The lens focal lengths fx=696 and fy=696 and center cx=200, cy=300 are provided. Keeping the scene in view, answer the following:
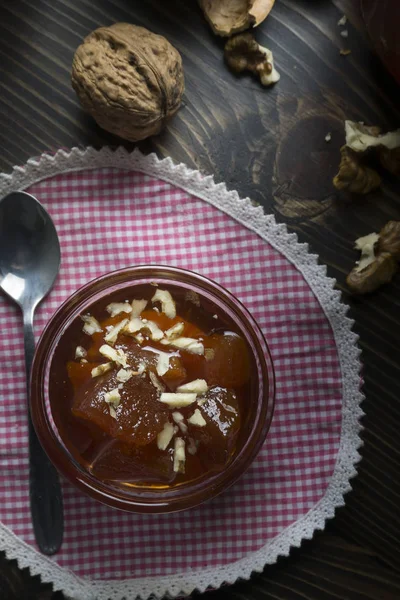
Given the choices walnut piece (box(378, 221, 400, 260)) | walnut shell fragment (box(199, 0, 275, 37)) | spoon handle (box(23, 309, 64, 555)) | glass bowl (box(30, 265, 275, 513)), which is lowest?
spoon handle (box(23, 309, 64, 555))

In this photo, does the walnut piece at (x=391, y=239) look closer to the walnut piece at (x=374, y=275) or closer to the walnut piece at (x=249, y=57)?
the walnut piece at (x=374, y=275)

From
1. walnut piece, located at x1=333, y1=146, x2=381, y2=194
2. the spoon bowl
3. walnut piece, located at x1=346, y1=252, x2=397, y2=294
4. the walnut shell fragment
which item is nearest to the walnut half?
walnut piece, located at x1=333, y1=146, x2=381, y2=194

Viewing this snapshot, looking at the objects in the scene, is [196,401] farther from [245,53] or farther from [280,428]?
[245,53]

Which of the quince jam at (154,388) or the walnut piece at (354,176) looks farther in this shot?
the walnut piece at (354,176)

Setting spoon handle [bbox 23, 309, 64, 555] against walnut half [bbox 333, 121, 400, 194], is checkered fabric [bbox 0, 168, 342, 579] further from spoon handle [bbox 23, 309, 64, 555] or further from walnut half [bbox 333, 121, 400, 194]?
walnut half [bbox 333, 121, 400, 194]

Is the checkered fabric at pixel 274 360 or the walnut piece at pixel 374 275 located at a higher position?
the walnut piece at pixel 374 275

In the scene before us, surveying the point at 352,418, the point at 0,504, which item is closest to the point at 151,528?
the point at 0,504

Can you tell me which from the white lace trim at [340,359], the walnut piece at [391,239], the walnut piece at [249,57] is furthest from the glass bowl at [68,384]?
the walnut piece at [249,57]
